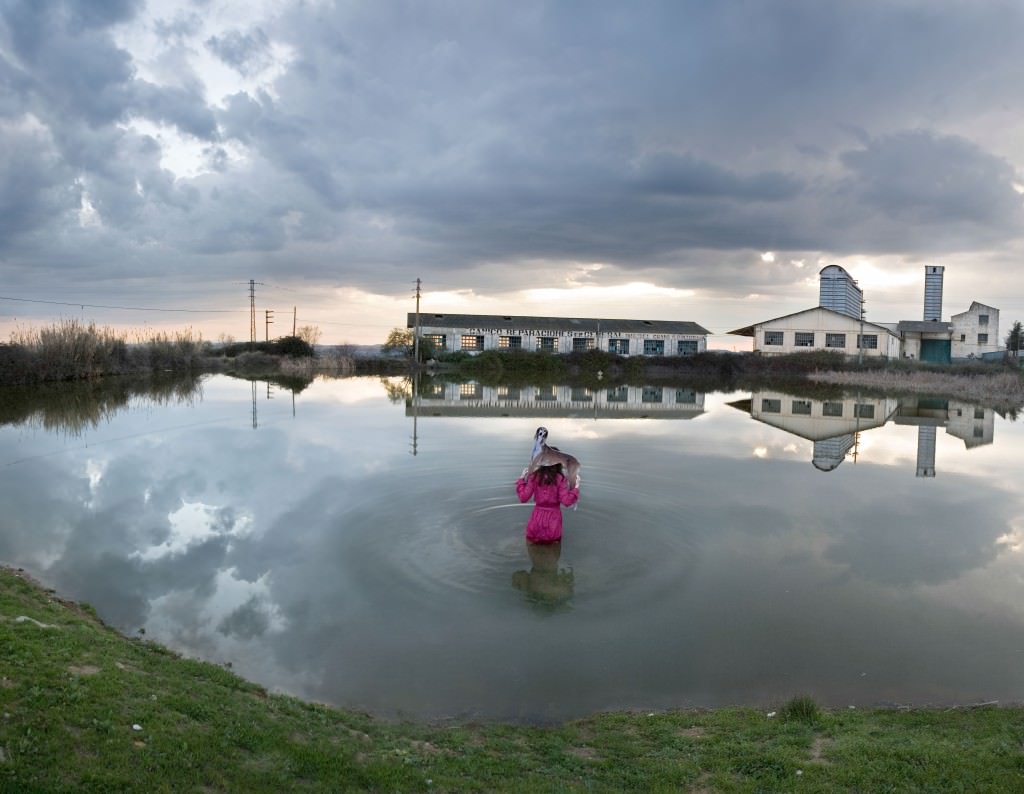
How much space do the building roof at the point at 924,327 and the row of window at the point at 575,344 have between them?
60.6 ft

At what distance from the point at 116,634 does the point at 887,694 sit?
7.96 m

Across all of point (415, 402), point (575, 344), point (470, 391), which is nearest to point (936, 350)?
point (575, 344)

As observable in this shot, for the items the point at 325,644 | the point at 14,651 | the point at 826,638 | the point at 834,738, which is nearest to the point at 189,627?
the point at 325,644

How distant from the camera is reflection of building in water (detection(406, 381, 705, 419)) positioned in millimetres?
29875

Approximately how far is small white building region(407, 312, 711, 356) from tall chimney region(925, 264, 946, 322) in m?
20.2

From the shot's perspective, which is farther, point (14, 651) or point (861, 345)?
point (861, 345)

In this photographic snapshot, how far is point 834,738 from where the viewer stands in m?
5.46

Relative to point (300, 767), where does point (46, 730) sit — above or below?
above

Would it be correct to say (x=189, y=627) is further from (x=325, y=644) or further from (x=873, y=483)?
(x=873, y=483)

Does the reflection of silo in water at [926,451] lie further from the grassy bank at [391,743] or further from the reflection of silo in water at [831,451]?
the grassy bank at [391,743]

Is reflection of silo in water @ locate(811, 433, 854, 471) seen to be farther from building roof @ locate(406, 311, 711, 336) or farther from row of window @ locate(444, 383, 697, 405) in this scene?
building roof @ locate(406, 311, 711, 336)

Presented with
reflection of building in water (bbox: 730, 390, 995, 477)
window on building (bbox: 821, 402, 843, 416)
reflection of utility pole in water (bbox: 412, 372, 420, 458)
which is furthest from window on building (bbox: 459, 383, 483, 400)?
window on building (bbox: 821, 402, 843, 416)

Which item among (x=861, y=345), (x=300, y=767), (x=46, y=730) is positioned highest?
(x=861, y=345)

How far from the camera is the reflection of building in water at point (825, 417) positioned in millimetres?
21531
